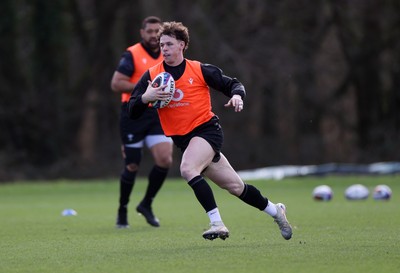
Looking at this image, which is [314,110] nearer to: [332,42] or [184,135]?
[332,42]

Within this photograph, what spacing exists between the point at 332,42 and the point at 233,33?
3316 mm

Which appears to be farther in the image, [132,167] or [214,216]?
[132,167]

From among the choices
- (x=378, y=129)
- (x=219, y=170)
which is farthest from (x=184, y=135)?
(x=378, y=129)

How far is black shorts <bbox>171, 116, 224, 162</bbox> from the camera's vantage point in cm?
894

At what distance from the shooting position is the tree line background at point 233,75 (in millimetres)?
30109

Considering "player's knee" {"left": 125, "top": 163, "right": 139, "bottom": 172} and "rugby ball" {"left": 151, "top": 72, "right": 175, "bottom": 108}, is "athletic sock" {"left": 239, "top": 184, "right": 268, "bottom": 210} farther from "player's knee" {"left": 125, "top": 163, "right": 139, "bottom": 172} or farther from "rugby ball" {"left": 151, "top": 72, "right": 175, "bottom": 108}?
"player's knee" {"left": 125, "top": 163, "right": 139, "bottom": 172}

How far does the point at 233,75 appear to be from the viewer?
30250 mm

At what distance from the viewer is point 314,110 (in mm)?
33250

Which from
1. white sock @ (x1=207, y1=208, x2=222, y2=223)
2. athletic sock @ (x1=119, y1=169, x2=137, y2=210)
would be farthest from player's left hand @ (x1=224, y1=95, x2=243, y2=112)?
athletic sock @ (x1=119, y1=169, x2=137, y2=210)

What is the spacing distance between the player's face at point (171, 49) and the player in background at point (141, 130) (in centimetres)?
259

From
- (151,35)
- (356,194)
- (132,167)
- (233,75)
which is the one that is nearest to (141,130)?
(132,167)

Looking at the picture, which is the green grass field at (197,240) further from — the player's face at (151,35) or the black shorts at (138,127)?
the player's face at (151,35)

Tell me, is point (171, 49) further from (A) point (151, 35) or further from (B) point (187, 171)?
(A) point (151, 35)

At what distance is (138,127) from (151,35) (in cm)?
115
